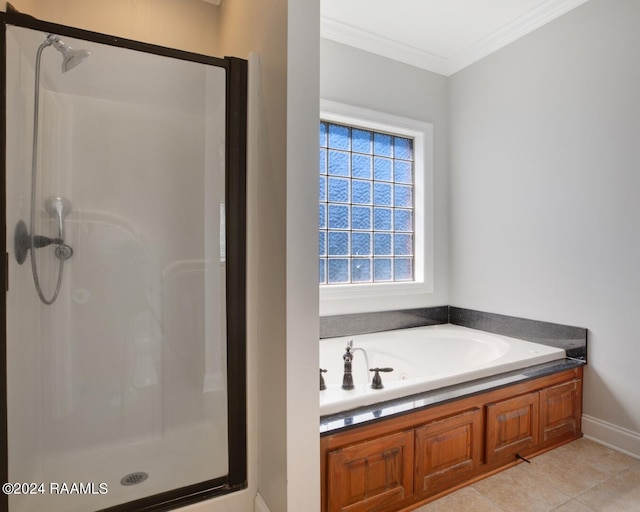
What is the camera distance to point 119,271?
1607mm

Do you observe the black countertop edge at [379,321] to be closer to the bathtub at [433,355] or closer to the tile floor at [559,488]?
the bathtub at [433,355]

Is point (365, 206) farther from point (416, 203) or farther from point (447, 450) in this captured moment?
point (447, 450)

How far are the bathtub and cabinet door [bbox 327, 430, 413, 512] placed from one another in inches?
13.6

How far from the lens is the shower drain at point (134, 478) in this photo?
1588 mm

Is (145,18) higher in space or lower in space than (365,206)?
higher

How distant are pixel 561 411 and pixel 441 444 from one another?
1032 millimetres

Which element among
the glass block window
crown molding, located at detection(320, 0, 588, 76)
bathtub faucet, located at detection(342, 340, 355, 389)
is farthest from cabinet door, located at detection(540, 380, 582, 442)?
crown molding, located at detection(320, 0, 588, 76)

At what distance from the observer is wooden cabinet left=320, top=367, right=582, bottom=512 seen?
158 cm

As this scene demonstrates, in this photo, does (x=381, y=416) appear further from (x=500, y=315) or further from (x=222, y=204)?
(x=500, y=315)

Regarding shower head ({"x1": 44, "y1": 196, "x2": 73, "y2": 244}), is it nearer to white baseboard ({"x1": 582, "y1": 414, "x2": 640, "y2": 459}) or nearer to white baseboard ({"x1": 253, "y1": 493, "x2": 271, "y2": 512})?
white baseboard ({"x1": 253, "y1": 493, "x2": 271, "y2": 512})

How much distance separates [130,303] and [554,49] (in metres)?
3.06

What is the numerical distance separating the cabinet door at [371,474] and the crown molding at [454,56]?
2.69m

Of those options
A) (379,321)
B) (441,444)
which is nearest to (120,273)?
(441,444)

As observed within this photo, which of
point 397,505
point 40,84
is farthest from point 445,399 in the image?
point 40,84
